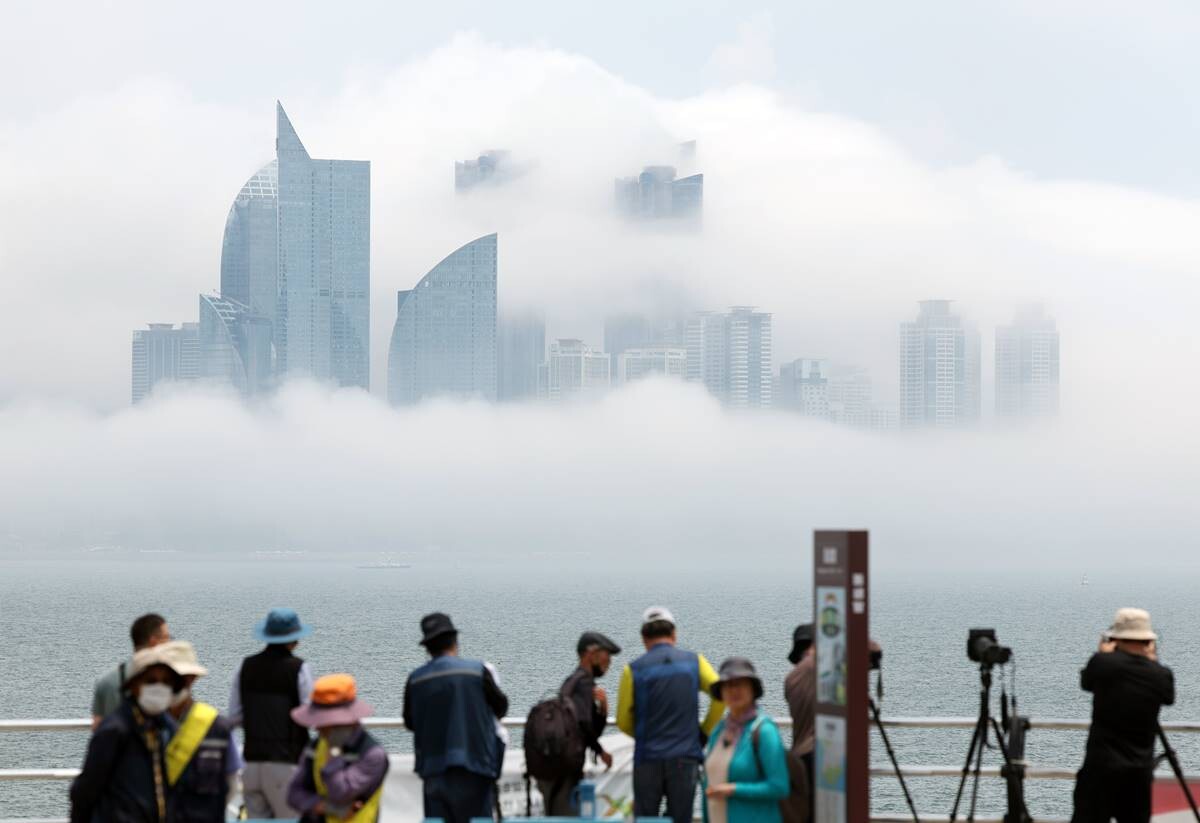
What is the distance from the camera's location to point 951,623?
13688 centimetres

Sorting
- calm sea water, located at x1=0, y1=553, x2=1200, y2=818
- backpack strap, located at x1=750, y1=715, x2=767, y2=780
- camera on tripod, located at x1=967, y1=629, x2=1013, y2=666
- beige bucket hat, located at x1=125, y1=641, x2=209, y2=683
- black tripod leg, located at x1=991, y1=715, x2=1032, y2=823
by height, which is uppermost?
beige bucket hat, located at x1=125, y1=641, x2=209, y2=683

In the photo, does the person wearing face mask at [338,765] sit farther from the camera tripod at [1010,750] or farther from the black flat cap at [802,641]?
the camera tripod at [1010,750]

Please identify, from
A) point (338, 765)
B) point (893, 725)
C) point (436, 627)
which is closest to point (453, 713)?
point (436, 627)

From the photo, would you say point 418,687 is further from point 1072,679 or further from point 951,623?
point 951,623

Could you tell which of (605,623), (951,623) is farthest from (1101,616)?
(605,623)

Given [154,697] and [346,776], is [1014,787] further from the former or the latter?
[154,697]

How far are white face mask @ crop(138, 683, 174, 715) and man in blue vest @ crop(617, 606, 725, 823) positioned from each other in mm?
2769

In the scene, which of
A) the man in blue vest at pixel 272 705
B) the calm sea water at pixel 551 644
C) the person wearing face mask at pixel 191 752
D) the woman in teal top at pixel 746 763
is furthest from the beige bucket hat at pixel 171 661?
the calm sea water at pixel 551 644

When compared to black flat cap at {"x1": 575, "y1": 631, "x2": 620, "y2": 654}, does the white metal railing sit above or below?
below

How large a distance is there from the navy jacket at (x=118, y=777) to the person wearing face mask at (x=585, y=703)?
2855 millimetres

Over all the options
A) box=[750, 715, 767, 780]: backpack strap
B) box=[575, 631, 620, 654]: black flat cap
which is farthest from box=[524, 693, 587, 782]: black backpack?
box=[750, 715, 767, 780]: backpack strap

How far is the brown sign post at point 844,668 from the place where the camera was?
7.11m

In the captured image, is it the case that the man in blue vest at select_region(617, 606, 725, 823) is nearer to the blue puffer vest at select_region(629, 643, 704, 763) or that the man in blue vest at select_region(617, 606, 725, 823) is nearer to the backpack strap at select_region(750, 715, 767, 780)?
the blue puffer vest at select_region(629, 643, 704, 763)

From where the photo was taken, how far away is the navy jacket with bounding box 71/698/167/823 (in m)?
5.75
